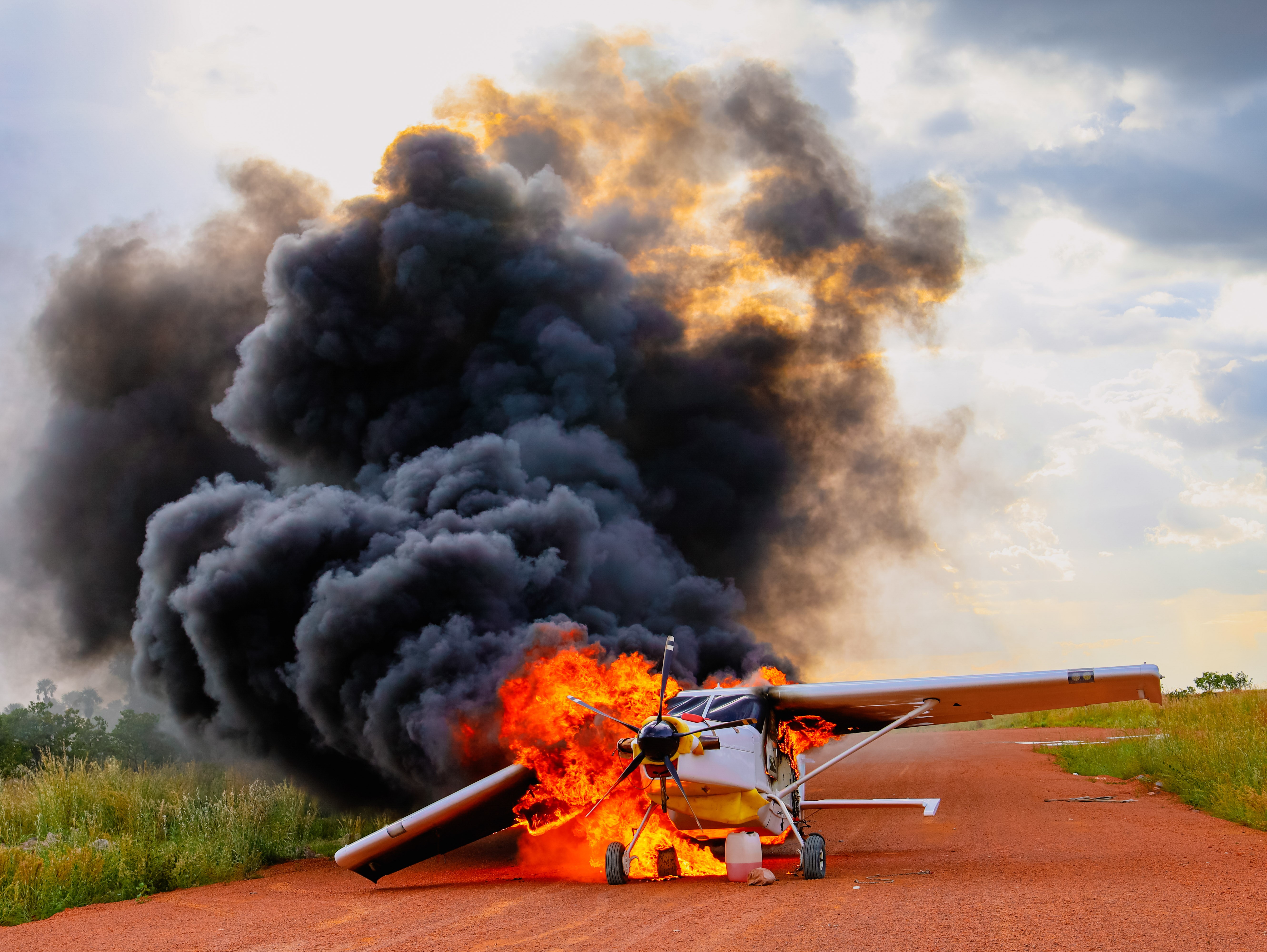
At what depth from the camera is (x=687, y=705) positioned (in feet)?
49.9

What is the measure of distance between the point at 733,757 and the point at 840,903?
3.27m

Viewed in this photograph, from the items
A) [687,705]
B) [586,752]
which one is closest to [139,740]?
[586,752]

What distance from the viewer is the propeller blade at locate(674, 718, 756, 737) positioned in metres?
14.0

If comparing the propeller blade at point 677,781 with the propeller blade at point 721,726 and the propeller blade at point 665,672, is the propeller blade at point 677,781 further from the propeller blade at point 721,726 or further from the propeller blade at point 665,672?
the propeller blade at point 665,672

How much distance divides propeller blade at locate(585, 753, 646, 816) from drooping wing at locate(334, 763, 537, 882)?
1842 millimetres

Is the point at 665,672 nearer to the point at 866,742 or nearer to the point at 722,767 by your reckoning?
the point at 722,767

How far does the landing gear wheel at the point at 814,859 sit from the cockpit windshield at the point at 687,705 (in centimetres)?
272

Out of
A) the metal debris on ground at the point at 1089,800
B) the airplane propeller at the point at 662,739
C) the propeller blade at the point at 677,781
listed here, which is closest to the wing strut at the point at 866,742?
the propeller blade at the point at 677,781

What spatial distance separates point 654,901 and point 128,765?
2378 centimetres

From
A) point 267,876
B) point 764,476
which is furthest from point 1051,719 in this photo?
point 267,876

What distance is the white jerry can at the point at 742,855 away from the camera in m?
14.3

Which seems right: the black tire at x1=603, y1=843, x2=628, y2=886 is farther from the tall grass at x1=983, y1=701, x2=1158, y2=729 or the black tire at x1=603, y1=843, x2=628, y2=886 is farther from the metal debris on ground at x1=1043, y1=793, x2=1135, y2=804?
the tall grass at x1=983, y1=701, x2=1158, y2=729

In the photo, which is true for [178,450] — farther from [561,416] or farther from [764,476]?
[764,476]

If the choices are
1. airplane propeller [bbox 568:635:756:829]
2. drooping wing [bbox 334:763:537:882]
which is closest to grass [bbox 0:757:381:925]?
drooping wing [bbox 334:763:537:882]
